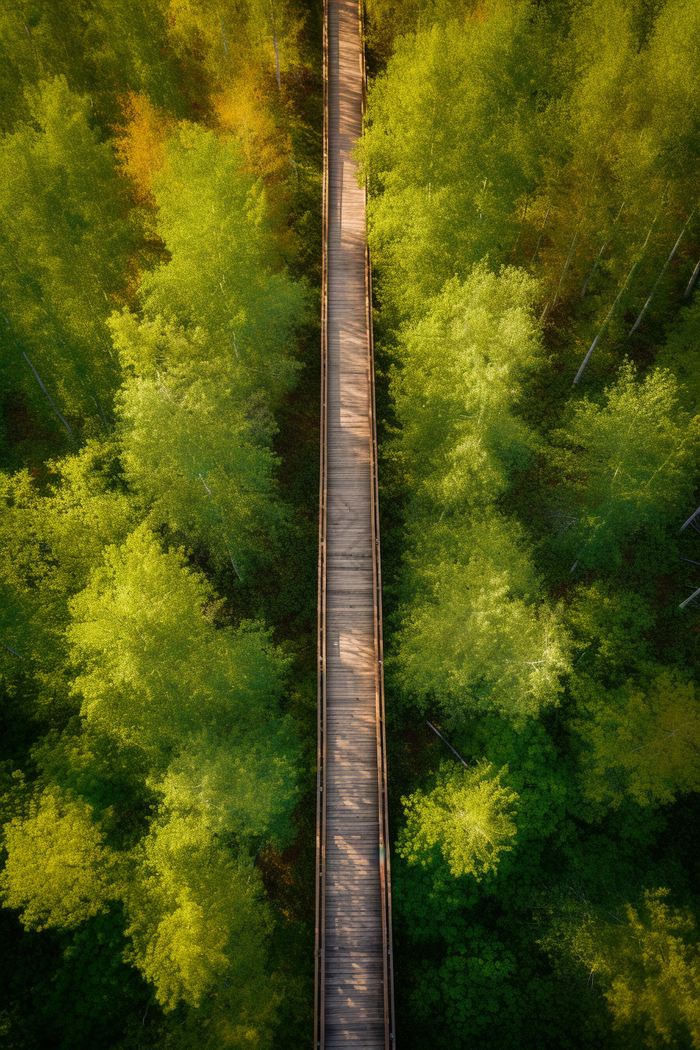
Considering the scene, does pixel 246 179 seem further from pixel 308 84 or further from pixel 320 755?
pixel 320 755

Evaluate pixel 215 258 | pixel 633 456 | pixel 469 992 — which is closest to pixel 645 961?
pixel 469 992

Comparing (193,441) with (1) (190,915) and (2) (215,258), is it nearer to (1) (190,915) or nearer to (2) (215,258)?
(2) (215,258)

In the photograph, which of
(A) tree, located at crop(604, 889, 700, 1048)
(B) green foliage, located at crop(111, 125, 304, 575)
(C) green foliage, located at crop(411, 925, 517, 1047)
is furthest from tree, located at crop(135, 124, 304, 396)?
(A) tree, located at crop(604, 889, 700, 1048)

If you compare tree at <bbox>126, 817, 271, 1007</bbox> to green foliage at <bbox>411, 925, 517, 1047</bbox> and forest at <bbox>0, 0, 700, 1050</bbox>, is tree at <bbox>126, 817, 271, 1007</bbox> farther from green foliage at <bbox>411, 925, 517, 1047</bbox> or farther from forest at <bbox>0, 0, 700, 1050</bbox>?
green foliage at <bbox>411, 925, 517, 1047</bbox>

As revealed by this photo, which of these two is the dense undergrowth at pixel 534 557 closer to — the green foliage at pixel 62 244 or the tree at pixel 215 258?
the tree at pixel 215 258

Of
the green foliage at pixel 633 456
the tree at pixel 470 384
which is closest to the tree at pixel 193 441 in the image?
the tree at pixel 470 384

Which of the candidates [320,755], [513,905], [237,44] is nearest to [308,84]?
[237,44]
